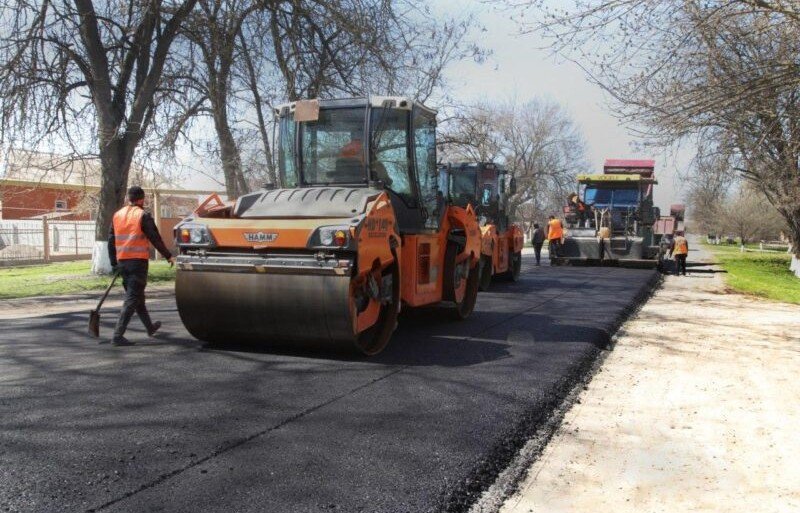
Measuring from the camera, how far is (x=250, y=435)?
411 centimetres

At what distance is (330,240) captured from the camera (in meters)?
5.68

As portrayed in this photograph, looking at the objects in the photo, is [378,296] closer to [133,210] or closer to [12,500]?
[133,210]

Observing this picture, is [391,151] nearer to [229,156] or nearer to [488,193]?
[488,193]

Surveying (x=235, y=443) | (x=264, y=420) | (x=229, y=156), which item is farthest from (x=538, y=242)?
(x=235, y=443)

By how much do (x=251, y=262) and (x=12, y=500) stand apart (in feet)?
10.0

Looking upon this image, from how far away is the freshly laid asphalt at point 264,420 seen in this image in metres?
3.32

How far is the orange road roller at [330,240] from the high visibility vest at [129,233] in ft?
2.16

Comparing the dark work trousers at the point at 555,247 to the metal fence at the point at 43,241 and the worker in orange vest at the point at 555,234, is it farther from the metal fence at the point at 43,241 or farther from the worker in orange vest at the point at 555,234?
the metal fence at the point at 43,241

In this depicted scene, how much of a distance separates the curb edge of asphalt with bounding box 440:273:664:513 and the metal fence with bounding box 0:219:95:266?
19828 millimetres

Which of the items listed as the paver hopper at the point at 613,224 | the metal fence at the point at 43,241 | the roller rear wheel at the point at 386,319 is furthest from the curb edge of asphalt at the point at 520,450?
the metal fence at the point at 43,241

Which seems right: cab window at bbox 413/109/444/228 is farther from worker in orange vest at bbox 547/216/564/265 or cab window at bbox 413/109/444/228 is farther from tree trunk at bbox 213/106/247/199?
worker in orange vest at bbox 547/216/564/265

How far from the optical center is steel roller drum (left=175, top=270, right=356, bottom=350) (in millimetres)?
5719

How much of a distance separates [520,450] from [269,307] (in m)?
2.58

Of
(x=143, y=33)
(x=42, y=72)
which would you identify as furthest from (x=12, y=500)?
(x=143, y=33)
